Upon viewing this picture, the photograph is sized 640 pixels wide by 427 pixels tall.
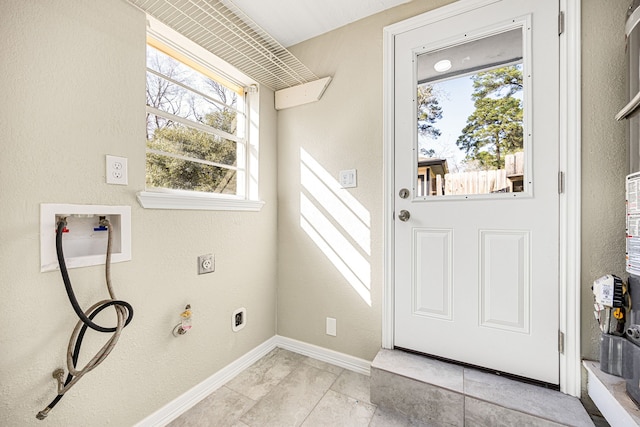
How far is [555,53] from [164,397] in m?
2.53

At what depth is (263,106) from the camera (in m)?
1.97

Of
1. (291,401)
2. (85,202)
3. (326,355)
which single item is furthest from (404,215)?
(85,202)

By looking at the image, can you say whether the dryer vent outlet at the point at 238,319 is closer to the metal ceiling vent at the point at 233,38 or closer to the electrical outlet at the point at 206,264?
the electrical outlet at the point at 206,264

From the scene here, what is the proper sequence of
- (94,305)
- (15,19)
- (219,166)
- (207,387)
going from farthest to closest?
(219,166)
(207,387)
(94,305)
(15,19)

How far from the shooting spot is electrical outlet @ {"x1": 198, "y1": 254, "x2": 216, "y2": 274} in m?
1.53

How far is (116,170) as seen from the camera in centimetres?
117

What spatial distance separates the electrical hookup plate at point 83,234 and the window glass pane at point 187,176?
260 mm

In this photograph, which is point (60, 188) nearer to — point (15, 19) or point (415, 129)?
point (15, 19)

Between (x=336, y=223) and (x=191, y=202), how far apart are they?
91 centimetres

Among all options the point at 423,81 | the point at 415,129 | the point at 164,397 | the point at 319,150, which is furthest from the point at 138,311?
the point at 423,81

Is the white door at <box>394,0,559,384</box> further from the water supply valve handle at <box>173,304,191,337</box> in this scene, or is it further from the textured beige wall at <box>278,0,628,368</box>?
the water supply valve handle at <box>173,304,191,337</box>

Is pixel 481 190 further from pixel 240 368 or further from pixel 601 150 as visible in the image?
pixel 240 368

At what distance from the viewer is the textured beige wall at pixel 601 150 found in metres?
1.18

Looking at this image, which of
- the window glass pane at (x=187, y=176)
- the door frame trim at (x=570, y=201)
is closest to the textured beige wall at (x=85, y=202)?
the window glass pane at (x=187, y=176)
